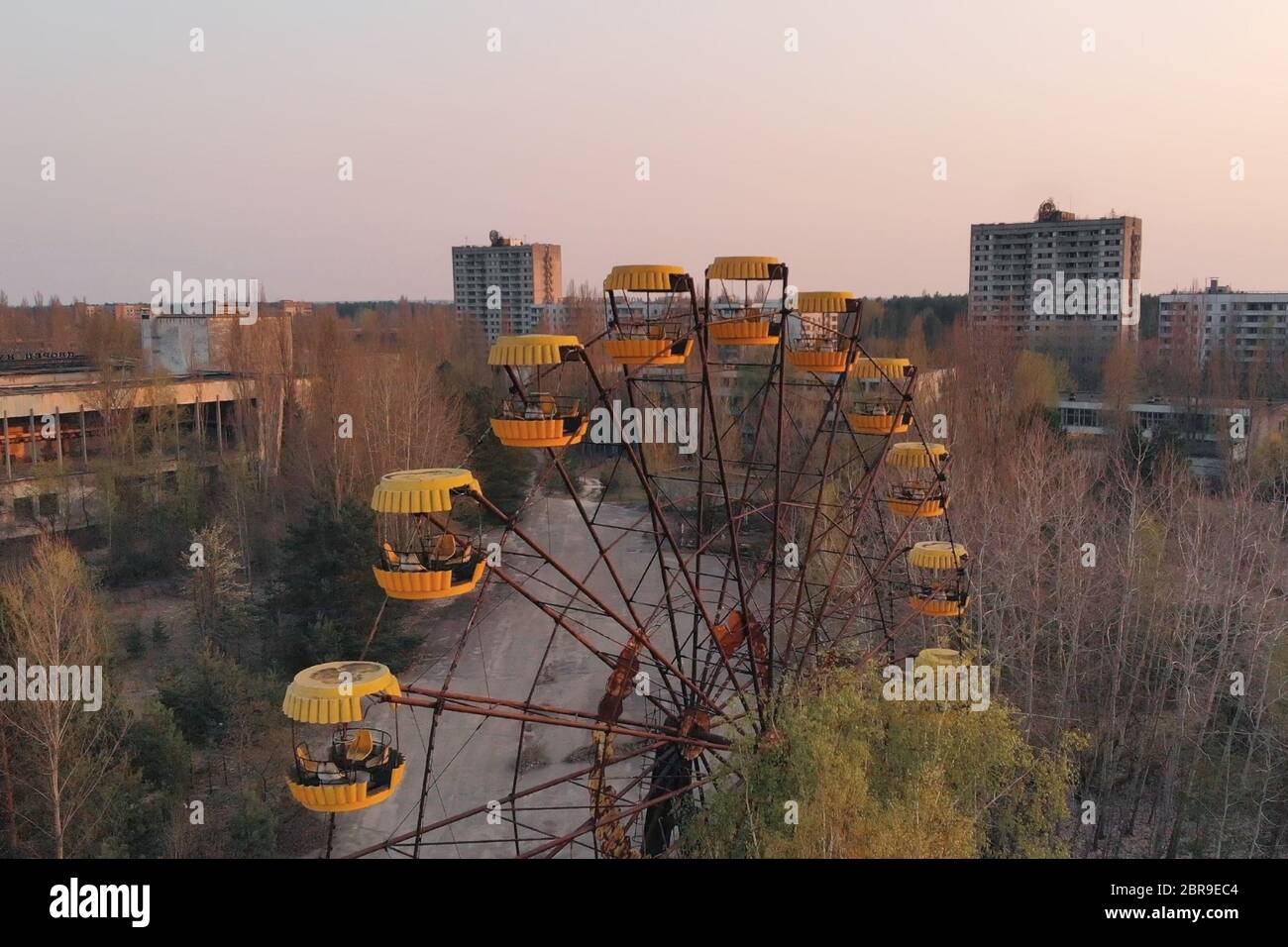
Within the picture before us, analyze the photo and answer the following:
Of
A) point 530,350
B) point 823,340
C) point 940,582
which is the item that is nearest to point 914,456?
point 940,582

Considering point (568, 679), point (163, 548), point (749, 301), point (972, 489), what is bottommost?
point (568, 679)

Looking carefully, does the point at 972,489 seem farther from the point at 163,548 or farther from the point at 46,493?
the point at 46,493

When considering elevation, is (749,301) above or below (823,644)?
above

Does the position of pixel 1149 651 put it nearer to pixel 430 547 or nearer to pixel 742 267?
pixel 742 267

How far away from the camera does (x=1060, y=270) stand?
68562mm

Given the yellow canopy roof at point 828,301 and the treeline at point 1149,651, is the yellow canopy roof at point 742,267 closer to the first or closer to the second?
the yellow canopy roof at point 828,301

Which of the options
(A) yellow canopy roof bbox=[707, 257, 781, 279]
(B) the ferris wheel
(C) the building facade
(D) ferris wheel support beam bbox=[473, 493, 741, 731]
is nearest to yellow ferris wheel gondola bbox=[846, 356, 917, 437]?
(B) the ferris wheel

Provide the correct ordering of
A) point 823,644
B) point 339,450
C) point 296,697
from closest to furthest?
point 296,697 < point 823,644 < point 339,450

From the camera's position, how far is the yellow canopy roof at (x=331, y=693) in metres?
8.97

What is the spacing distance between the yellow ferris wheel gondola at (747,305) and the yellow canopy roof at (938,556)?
15.8 feet
